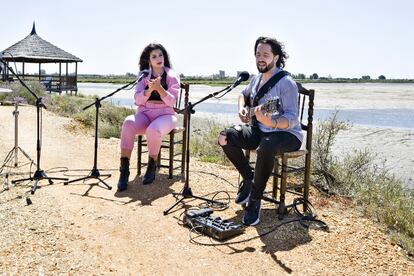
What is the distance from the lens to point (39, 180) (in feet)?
16.0

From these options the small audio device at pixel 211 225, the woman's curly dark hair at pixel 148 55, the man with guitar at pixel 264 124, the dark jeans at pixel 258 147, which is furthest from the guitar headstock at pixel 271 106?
the woman's curly dark hair at pixel 148 55

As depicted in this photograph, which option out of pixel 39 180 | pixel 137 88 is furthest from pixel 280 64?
pixel 39 180

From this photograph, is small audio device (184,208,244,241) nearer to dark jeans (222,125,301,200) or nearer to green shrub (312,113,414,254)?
dark jeans (222,125,301,200)

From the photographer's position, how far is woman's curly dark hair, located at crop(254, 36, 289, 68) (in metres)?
3.94

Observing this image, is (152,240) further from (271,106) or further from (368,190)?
(368,190)

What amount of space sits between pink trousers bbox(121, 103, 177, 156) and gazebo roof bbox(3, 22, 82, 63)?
17040 mm

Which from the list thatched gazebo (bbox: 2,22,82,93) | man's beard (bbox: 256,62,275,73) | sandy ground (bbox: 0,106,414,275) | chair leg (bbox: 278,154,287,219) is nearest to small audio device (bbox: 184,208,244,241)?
sandy ground (bbox: 0,106,414,275)

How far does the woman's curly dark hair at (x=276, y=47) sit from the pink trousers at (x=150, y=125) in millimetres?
1365

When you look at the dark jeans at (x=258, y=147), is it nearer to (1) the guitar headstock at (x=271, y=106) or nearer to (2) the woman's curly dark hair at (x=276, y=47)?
(1) the guitar headstock at (x=271, y=106)

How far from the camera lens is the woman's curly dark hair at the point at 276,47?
394 cm

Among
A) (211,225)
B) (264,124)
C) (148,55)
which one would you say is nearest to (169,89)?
(148,55)

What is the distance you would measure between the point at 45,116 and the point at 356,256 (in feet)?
27.8

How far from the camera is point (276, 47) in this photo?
3953 mm

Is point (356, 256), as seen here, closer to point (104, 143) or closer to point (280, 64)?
point (280, 64)
